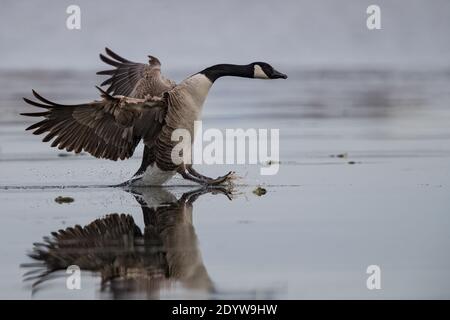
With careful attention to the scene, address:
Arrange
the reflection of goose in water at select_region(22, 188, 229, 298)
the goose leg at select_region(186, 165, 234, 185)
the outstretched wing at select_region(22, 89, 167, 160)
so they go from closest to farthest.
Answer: the reflection of goose in water at select_region(22, 188, 229, 298)
the outstretched wing at select_region(22, 89, 167, 160)
the goose leg at select_region(186, 165, 234, 185)

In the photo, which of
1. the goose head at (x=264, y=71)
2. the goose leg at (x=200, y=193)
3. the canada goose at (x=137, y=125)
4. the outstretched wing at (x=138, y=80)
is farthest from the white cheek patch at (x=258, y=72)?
the goose leg at (x=200, y=193)

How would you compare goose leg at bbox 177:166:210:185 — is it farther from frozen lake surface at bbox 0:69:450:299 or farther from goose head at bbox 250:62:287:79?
goose head at bbox 250:62:287:79

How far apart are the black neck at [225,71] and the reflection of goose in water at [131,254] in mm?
2408

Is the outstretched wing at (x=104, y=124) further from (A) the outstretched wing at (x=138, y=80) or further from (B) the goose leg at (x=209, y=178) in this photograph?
(A) the outstretched wing at (x=138, y=80)

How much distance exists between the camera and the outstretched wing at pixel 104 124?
1109cm

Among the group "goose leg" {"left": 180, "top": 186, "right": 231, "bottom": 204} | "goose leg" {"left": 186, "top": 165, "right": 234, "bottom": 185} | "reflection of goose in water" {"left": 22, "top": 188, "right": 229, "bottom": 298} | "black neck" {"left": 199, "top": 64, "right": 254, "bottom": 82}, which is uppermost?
"black neck" {"left": 199, "top": 64, "right": 254, "bottom": 82}

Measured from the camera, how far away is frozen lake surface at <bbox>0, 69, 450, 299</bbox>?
23.5 feet

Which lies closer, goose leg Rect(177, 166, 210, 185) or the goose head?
goose leg Rect(177, 166, 210, 185)

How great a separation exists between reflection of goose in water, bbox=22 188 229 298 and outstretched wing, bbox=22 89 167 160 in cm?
160

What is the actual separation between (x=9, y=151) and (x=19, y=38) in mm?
17188

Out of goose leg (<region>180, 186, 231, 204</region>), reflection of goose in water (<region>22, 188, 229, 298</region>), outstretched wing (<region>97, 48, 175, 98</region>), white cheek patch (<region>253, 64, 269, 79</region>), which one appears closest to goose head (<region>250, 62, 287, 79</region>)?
white cheek patch (<region>253, 64, 269, 79</region>)

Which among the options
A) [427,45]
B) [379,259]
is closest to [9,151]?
[379,259]

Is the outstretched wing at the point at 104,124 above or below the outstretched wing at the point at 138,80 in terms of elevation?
below

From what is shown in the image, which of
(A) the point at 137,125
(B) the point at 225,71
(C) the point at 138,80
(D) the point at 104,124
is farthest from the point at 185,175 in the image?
(C) the point at 138,80
